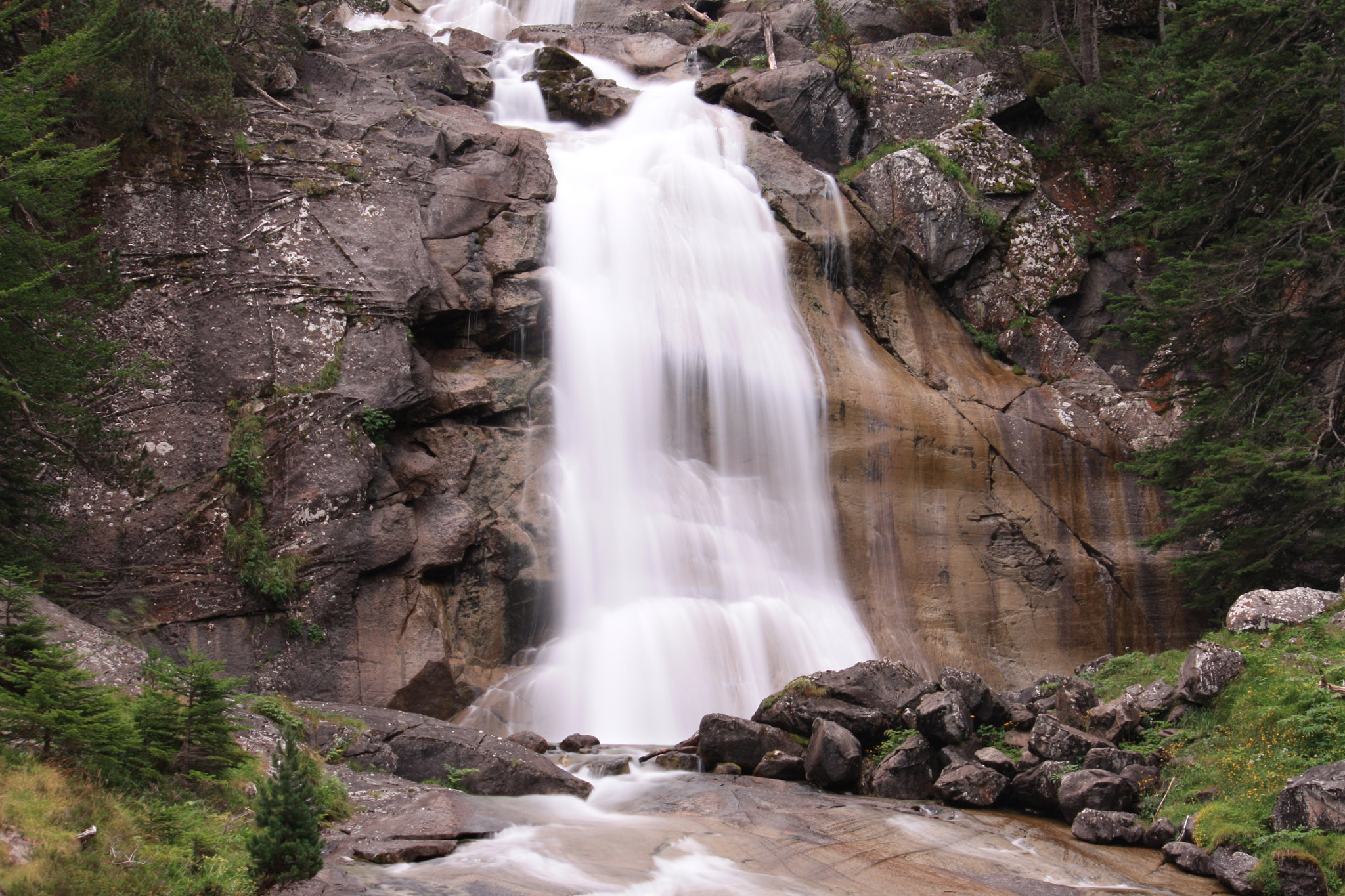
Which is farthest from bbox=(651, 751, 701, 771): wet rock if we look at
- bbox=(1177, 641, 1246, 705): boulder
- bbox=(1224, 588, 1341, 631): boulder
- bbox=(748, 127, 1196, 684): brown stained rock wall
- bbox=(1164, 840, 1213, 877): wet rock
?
bbox=(1224, 588, 1341, 631): boulder

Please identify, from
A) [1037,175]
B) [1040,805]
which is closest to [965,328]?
[1037,175]

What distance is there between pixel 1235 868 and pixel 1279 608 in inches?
197

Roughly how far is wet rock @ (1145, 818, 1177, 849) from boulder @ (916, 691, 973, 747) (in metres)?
2.56

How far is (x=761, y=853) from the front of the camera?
7961 mm

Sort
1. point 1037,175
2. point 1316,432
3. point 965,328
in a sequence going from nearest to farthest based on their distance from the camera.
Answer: point 1316,432 < point 965,328 < point 1037,175

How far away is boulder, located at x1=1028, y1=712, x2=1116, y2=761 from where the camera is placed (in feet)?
33.8

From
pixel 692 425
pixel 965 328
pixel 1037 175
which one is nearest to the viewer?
pixel 692 425

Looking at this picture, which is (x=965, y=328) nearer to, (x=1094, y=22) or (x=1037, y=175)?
(x=1037, y=175)

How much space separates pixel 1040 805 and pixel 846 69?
19826 millimetres

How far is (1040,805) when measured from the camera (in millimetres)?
10039

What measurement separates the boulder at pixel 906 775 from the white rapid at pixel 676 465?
3729mm

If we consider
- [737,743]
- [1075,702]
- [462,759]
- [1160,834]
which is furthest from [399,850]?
[1075,702]

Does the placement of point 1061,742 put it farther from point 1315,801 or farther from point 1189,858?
point 1315,801

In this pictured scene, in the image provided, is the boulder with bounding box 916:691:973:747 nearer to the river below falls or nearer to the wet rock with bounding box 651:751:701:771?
the river below falls
